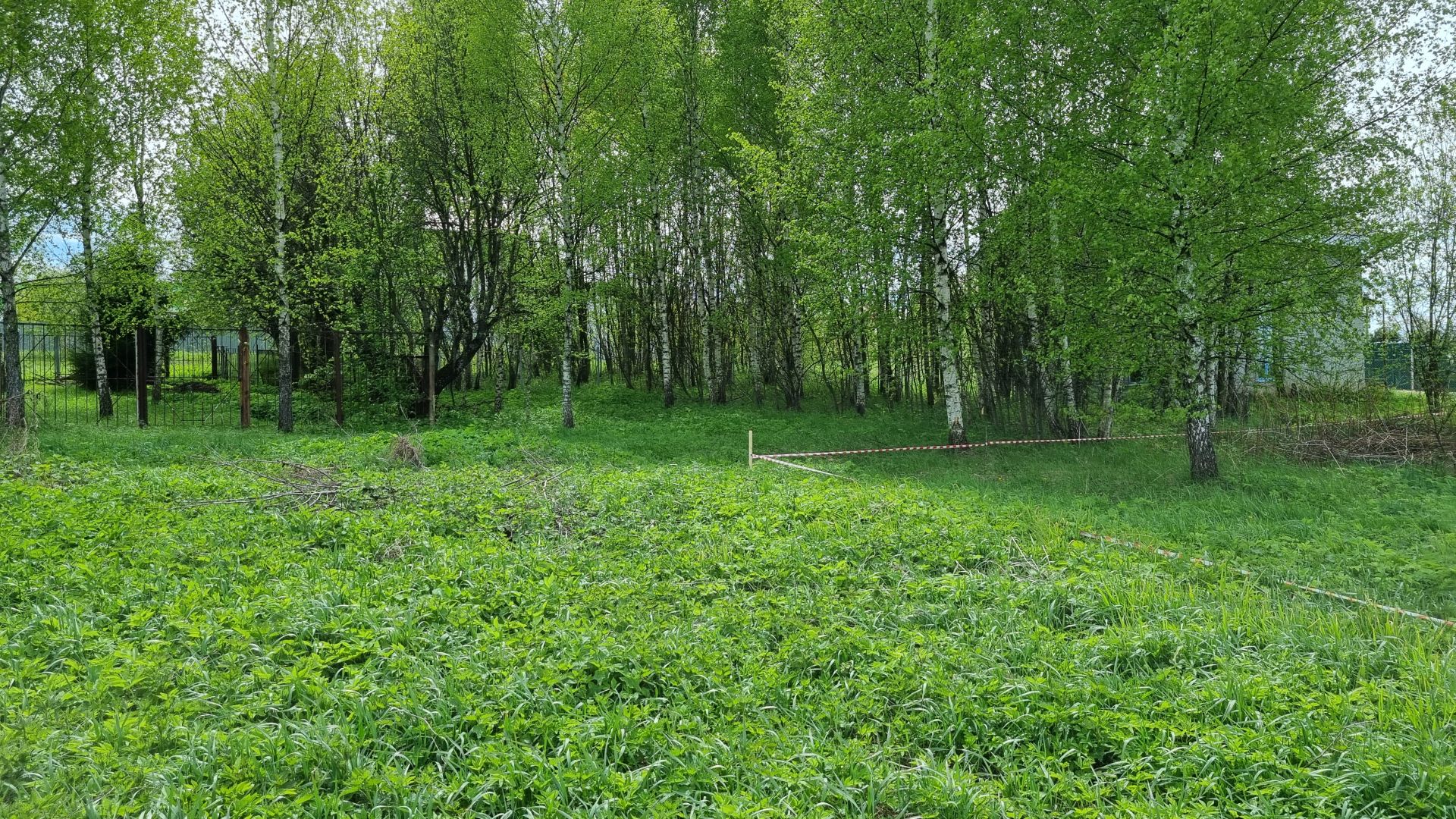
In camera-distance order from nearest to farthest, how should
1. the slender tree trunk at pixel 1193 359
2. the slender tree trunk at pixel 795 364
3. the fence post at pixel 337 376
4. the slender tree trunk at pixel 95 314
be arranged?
the slender tree trunk at pixel 1193 359
the slender tree trunk at pixel 95 314
the fence post at pixel 337 376
the slender tree trunk at pixel 795 364

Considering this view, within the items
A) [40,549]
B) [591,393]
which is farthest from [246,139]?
[40,549]

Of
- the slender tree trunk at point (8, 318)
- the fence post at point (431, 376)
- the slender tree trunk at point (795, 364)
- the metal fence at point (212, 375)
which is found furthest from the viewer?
the slender tree trunk at point (795, 364)

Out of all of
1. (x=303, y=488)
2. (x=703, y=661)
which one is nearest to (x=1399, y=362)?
(x=703, y=661)

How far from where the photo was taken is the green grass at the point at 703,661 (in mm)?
2744

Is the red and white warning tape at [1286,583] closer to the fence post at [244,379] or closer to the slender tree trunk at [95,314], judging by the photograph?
the fence post at [244,379]

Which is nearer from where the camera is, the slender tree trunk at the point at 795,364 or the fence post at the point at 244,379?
the fence post at the point at 244,379

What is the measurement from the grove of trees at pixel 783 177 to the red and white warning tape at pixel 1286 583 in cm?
405

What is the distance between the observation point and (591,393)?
2127cm

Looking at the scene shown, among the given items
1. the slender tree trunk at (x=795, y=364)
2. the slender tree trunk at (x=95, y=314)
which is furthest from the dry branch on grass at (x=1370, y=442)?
the slender tree trunk at (x=95, y=314)

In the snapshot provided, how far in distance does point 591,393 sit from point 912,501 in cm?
1502

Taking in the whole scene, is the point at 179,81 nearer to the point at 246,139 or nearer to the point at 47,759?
the point at 246,139

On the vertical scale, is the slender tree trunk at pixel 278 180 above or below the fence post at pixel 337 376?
above

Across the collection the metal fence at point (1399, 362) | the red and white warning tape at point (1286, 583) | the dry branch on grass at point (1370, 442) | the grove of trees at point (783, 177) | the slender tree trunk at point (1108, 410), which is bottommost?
the red and white warning tape at point (1286, 583)

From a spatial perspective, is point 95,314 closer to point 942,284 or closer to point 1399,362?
point 942,284
